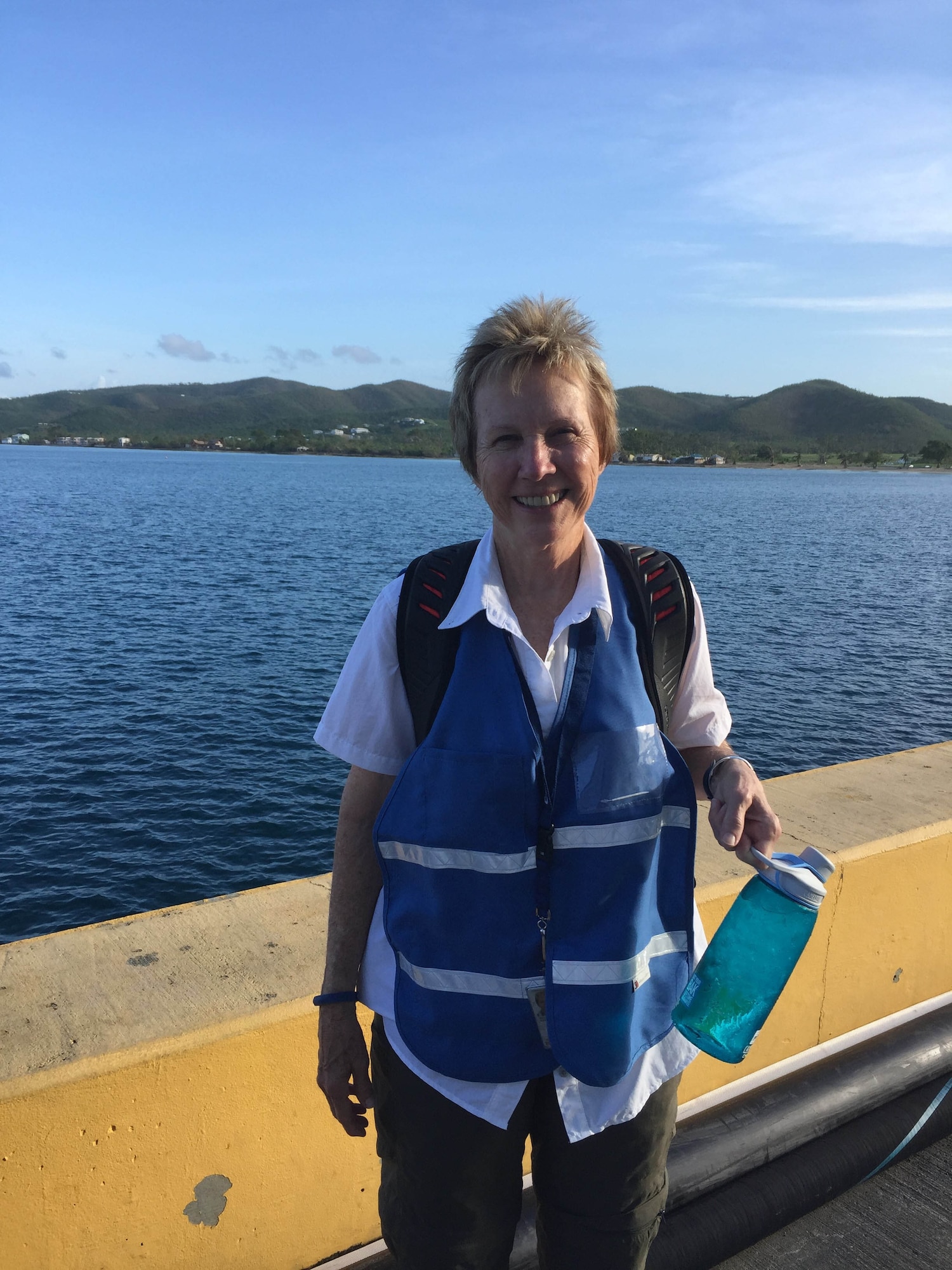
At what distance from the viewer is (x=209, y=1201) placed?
2023 mm

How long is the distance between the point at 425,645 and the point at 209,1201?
4.40 ft

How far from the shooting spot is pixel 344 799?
1.75 metres

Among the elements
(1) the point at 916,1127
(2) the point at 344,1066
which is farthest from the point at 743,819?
(1) the point at 916,1127

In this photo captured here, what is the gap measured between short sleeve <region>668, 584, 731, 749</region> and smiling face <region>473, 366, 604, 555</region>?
30cm

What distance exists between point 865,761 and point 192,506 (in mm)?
65089

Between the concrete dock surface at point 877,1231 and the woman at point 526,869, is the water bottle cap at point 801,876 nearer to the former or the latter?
the woman at point 526,869

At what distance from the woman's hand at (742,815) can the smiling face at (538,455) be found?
53 cm

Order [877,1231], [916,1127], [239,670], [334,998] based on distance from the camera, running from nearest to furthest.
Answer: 1. [334,998]
2. [877,1231]
3. [916,1127]
4. [239,670]

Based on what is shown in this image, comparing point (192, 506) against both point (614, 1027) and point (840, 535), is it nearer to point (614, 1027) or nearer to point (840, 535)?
point (840, 535)

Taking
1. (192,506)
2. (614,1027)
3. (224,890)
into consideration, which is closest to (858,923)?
(614,1027)

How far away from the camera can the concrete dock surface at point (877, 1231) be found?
2441 mm

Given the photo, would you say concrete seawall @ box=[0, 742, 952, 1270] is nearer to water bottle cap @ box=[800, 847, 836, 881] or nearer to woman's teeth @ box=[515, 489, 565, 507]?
water bottle cap @ box=[800, 847, 836, 881]

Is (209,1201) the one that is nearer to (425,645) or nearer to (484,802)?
(484,802)

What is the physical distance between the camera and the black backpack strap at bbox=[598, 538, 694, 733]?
1.73 meters
